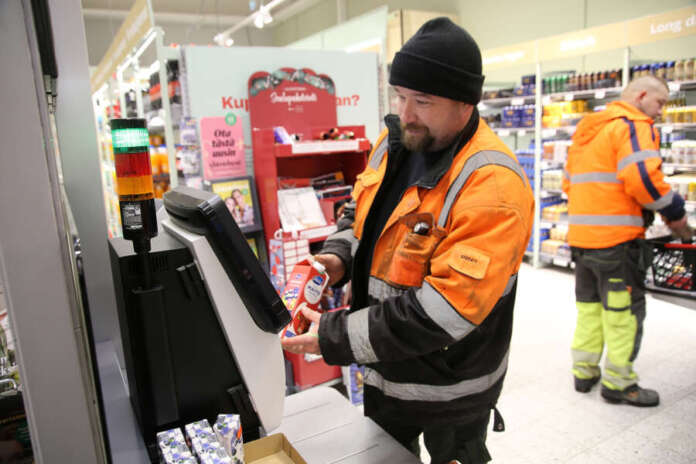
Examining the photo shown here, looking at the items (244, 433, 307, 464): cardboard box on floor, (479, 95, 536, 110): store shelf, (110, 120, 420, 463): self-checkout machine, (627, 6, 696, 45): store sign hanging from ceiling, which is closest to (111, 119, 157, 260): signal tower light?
(110, 120, 420, 463): self-checkout machine

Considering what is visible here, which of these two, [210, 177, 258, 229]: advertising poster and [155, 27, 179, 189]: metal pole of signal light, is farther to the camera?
[155, 27, 179, 189]: metal pole of signal light

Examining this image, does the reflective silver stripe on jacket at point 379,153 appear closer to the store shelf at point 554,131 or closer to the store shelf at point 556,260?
the store shelf at point 556,260

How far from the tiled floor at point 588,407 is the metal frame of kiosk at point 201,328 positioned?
212 cm

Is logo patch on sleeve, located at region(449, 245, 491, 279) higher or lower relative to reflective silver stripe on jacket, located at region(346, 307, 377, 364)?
higher

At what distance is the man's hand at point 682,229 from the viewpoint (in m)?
3.18

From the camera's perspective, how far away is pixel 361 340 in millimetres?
1361

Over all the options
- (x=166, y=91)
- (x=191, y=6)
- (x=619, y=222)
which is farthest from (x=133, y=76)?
(x=191, y=6)

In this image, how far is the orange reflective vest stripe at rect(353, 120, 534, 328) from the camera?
1282 millimetres

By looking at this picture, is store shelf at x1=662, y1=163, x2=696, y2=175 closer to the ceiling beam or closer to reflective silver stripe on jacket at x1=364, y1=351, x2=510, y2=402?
reflective silver stripe on jacket at x1=364, y1=351, x2=510, y2=402

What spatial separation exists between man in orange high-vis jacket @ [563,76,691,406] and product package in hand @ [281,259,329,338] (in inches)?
100

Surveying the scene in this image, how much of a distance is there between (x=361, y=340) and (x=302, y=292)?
0.70ft

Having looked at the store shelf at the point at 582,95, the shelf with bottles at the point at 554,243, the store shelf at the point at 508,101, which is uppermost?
the store shelf at the point at 508,101

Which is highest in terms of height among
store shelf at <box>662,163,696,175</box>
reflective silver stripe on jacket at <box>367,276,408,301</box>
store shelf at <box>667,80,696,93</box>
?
store shelf at <box>667,80,696,93</box>

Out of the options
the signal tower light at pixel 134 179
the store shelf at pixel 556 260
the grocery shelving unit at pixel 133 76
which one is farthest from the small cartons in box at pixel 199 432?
the store shelf at pixel 556 260
